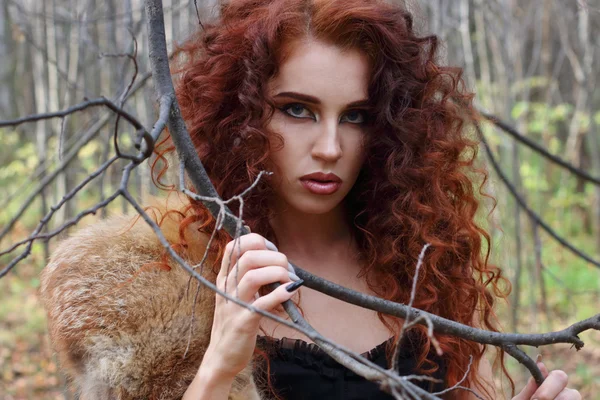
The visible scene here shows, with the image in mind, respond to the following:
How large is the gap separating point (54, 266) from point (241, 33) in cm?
77

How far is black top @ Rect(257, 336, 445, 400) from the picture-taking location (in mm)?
1628

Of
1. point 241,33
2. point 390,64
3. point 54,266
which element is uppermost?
Result: point 241,33

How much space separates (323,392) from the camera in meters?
1.64

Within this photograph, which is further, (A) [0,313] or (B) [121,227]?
(A) [0,313]

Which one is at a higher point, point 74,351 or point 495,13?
point 495,13

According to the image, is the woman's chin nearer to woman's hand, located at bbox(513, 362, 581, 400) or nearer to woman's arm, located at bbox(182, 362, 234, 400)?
woman's arm, located at bbox(182, 362, 234, 400)

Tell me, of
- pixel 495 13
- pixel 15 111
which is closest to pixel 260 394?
pixel 495 13

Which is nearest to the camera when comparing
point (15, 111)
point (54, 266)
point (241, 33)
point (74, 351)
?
point (74, 351)

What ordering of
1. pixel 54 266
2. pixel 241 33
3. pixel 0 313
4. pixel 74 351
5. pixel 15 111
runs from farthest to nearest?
pixel 15 111, pixel 0 313, pixel 241 33, pixel 54 266, pixel 74 351

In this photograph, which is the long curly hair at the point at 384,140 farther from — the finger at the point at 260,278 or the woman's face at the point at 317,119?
the finger at the point at 260,278

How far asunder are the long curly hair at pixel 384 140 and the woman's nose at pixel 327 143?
5.4 inches

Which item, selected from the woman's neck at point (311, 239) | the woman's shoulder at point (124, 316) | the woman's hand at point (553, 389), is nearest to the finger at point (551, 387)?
the woman's hand at point (553, 389)

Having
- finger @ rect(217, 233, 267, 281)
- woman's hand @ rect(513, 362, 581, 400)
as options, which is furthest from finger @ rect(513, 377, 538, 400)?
finger @ rect(217, 233, 267, 281)

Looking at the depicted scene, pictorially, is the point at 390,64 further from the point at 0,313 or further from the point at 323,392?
the point at 0,313
